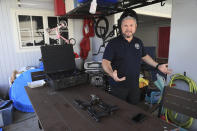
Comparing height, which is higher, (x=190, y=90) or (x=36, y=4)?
(x=36, y=4)

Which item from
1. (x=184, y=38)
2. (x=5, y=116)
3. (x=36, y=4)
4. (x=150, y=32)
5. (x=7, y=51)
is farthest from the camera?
(x=150, y=32)

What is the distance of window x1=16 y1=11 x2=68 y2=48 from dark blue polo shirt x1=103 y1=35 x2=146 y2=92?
2785mm

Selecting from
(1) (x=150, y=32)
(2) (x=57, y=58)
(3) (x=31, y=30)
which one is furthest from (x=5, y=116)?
(1) (x=150, y=32)

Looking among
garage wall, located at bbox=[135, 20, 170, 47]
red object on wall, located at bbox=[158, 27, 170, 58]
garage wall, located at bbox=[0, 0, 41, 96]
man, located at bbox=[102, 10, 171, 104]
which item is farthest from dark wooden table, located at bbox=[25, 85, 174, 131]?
garage wall, located at bbox=[135, 20, 170, 47]

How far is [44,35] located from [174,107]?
350 centimetres

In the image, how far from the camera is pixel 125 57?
1564mm

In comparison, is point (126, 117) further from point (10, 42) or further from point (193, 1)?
point (10, 42)

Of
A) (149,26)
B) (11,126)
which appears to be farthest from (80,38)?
(149,26)

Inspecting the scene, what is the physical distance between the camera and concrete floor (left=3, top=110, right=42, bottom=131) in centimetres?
227

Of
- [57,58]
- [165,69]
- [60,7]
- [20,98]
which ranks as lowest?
Answer: [20,98]

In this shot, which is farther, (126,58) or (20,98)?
(20,98)

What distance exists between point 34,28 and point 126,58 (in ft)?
10.0

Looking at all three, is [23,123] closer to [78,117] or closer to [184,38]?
[78,117]

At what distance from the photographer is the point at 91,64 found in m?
3.22
